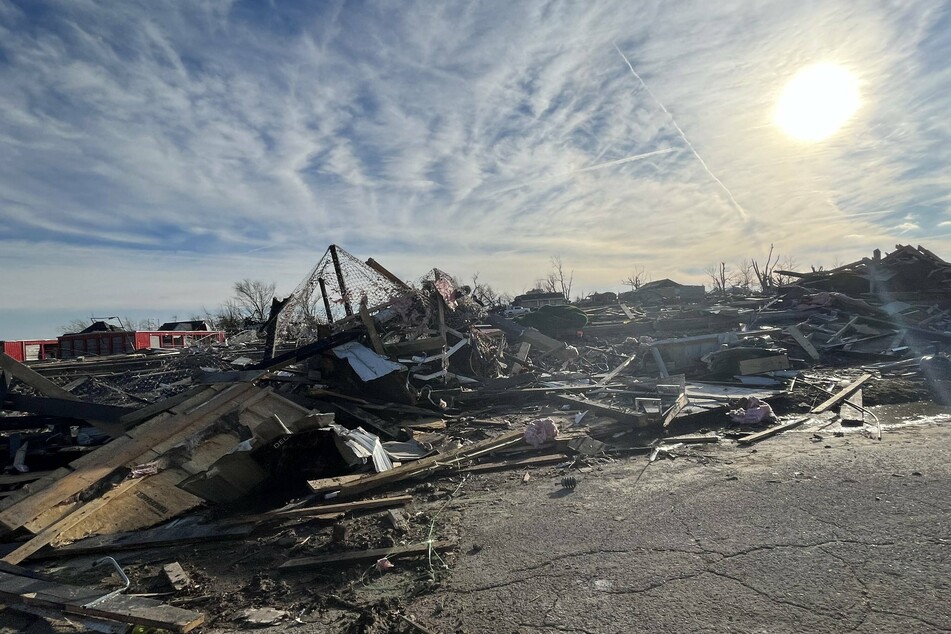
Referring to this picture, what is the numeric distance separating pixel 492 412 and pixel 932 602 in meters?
6.78

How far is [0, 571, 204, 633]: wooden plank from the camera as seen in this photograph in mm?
3135

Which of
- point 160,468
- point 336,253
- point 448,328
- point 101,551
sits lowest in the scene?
point 101,551

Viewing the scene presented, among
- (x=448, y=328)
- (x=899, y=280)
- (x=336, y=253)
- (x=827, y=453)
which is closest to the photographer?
(x=827, y=453)

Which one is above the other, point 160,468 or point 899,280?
point 899,280

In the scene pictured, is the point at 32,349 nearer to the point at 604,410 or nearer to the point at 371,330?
the point at 371,330

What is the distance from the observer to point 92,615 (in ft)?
10.6

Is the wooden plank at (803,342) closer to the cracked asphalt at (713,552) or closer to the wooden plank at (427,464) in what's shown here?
the cracked asphalt at (713,552)

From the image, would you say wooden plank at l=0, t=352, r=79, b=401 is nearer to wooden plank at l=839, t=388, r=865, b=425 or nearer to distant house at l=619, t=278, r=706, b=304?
wooden plank at l=839, t=388, r=865, b=425

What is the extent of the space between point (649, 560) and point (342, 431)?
3.57 metres

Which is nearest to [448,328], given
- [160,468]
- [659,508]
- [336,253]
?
[336,253]

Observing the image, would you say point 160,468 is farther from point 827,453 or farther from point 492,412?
point 827,453

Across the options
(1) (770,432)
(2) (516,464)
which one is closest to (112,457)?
(2) (516,464)

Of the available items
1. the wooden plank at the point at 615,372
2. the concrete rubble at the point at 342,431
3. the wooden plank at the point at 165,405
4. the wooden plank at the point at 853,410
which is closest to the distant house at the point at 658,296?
the concrete rubble at the point at 342,431

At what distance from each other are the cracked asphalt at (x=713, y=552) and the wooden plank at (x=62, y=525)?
3398mm
